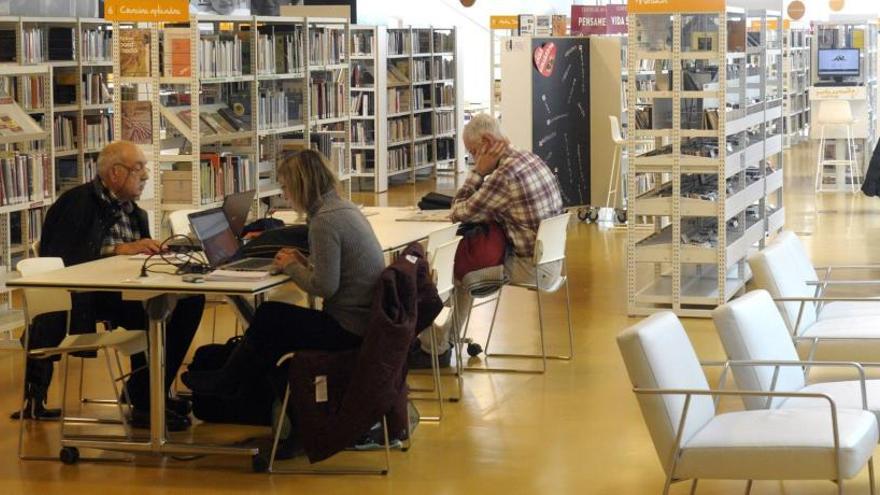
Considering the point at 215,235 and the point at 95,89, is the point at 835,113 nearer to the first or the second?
the point at 95,89

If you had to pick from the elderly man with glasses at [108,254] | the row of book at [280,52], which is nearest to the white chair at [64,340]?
the elderly man with glasses at [108,254]

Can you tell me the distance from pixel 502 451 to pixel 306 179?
1.39m

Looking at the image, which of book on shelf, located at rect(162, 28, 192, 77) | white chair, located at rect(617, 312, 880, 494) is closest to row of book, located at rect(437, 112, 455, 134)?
book on shelf, located at rect(162, 28, 192, 77)

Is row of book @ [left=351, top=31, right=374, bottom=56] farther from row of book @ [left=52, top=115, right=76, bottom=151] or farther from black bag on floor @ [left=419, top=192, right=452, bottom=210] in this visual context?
black bag on floor @ [left=419, top=192, right=452, bottom=210]

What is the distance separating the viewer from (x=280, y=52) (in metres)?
10.3

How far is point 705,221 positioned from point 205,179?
3256mm

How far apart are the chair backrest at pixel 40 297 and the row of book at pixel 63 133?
15.6 ft

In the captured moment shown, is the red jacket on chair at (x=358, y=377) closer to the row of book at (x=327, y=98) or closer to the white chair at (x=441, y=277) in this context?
the white chair at (x=441, y=277)

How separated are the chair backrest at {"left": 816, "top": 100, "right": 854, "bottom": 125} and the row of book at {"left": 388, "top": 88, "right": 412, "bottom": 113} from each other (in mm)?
4911

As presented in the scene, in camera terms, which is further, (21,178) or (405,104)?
(405,104)

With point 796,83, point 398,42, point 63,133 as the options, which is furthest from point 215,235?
point 796,83

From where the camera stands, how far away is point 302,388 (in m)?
5.47

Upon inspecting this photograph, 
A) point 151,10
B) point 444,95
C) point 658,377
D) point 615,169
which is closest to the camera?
point 658,377

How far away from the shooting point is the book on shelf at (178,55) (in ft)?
28.6
